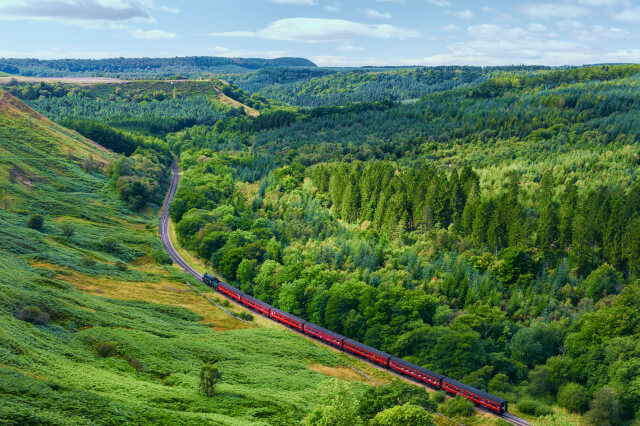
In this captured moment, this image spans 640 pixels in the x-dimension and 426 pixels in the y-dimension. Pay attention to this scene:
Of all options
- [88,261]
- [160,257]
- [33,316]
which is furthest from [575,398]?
[160,257]

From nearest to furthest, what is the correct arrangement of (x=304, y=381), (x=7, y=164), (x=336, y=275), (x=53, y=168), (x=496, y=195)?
(x=304, y=381)
(x=336, y=275)
(x=496, y=195)
(x=7, y=164)
(x=53, y=168)

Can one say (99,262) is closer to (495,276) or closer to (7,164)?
(7,164)

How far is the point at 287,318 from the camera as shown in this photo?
7294cm

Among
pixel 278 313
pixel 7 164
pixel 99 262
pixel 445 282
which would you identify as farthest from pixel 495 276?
pixel 7 164

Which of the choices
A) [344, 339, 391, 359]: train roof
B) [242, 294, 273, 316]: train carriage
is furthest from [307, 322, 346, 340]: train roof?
[242, 294, 273, 316]: train carriage

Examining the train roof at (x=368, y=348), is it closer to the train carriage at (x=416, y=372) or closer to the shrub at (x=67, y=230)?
the train carriage at (x=416, y=372)

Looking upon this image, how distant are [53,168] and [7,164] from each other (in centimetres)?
1413

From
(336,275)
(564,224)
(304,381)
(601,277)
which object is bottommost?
(304,381)

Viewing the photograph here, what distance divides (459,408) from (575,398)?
518 inches

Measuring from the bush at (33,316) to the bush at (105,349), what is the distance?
273 inches

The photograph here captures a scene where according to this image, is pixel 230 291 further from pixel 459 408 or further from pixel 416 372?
pixel 459 408

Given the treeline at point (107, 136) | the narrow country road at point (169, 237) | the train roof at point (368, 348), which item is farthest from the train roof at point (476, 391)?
the treeline at point (107, 136)

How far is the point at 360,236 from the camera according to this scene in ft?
309

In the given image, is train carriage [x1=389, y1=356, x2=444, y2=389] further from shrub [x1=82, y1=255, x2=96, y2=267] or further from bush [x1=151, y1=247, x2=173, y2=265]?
bush [x1=151, y1=247, x2=173, y2=265]
